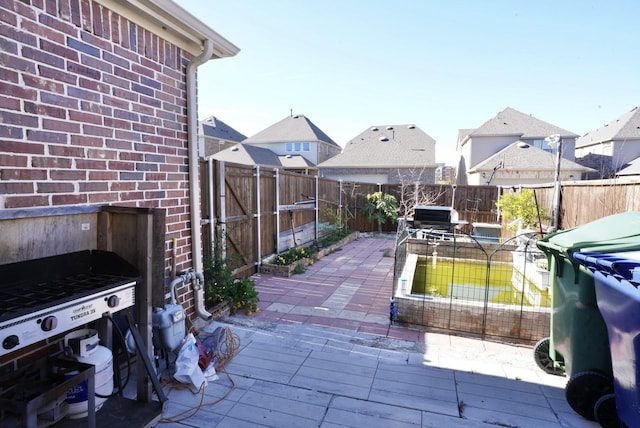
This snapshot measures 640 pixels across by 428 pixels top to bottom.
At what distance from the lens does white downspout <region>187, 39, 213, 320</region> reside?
132 inches

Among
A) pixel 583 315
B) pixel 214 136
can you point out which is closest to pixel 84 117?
pixel 583 315

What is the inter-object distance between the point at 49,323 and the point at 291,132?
83.0ft

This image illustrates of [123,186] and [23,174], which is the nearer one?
[23,174]

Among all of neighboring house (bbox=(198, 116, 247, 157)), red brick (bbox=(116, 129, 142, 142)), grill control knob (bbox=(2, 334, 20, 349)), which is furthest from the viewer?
neighboring house (bbox=(198, 116, 247, 157))

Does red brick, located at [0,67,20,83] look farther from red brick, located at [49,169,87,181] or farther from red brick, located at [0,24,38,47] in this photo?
red brick, located at [49,169,87,181]

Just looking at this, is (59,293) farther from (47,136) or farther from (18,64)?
(18,64)

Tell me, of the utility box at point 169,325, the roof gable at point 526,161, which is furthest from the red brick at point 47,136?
the roof gable at point 526,161

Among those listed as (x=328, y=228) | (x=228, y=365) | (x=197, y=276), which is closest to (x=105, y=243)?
(x=197, y=276)

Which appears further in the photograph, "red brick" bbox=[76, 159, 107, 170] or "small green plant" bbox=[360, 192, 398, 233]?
"small green plant" bbox=[360, 192, 398, 233]

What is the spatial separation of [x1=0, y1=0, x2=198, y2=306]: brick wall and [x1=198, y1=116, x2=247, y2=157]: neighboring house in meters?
22.2

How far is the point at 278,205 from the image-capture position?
7188 mm

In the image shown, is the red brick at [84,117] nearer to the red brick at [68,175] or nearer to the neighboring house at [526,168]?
the red brick at [68,175]

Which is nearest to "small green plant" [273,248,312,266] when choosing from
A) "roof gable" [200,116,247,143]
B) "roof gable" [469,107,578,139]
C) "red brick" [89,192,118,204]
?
"red brick" [89,192,118,204]

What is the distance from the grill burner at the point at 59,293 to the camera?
1514 millimetres
